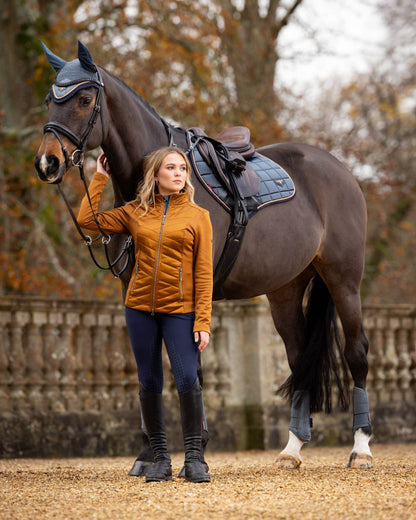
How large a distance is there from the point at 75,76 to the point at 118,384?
13.3 ft

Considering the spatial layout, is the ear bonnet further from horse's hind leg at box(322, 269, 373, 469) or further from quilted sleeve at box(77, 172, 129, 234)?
horse's hind leg at box(322, 269, 373, 469)

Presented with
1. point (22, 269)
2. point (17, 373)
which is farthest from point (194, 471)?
point (22, 269)

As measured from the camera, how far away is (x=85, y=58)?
187 inches

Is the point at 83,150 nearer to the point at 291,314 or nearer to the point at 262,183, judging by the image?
the point at 262,183

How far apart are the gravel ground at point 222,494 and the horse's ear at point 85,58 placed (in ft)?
7.64

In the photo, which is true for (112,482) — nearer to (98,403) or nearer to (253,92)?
(98,403)

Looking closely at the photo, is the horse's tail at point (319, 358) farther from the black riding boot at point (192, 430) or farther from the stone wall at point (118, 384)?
the stone wall at point (118, 384)

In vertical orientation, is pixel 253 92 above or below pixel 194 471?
above

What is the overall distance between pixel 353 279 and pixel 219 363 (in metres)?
2.96

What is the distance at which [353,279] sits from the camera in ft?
20.1

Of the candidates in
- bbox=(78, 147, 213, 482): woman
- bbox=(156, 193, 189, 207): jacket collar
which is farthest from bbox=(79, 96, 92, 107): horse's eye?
bbox=(156, 193, 189, 207): jacket collar

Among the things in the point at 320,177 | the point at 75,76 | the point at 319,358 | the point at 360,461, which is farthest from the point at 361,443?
the point at 75,76

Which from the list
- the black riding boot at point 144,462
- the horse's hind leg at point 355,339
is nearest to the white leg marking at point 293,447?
the horse's hind leg at point 355,339

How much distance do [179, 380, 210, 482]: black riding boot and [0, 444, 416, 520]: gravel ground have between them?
0.36 feet
